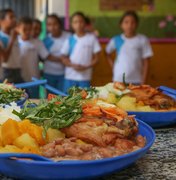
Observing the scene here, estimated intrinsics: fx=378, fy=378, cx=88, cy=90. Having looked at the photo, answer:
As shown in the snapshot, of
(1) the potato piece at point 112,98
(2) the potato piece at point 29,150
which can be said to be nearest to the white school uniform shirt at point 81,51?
(1) the potato piece at point 112,98

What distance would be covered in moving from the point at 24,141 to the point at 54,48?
3.24 m

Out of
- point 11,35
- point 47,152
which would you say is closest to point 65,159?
point 47,152

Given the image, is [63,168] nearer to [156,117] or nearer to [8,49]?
[156,117]

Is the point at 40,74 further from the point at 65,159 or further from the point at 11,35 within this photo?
the point at 65,159

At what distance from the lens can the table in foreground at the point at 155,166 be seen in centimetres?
102

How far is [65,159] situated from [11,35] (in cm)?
296

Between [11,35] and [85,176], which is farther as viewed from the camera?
[11,35]

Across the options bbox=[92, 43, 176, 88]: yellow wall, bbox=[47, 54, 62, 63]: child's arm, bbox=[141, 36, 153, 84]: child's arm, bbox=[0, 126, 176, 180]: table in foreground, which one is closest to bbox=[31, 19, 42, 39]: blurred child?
bbox=[47, 54, 62, 63]: child's arm

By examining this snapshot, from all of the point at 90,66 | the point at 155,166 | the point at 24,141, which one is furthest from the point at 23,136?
the point at 90,66

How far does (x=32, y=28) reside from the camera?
13.4 feet

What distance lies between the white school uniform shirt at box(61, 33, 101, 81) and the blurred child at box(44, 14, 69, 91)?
0.68ft

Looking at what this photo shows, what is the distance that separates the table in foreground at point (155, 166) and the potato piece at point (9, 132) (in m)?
0.10

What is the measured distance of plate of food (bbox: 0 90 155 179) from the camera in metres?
0.88

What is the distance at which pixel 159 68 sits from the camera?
4.79 m
